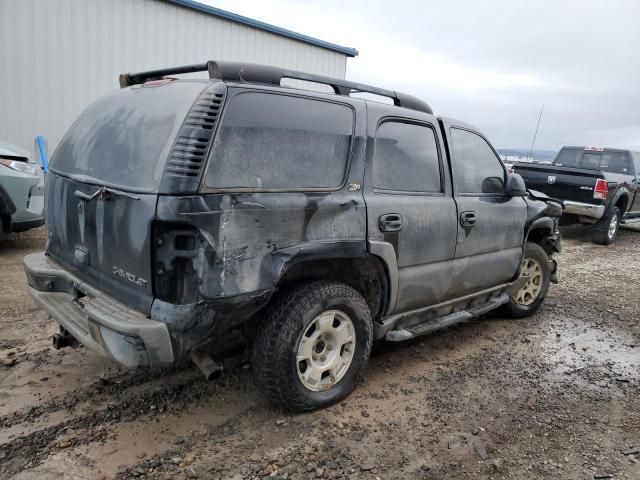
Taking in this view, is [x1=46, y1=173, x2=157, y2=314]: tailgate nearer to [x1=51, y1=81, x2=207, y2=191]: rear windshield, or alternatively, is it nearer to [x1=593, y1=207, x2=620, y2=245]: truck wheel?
[x1=51, y1=81, x2=207, y2=191]: rear windshield

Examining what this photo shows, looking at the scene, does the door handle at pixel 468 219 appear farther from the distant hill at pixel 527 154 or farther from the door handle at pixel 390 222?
the distant hill at pixel 527 154

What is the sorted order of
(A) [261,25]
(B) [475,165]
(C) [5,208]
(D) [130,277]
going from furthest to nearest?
(A) [261,25] → (C) [5,208] → (B) [475,165] → (D) [130,277]

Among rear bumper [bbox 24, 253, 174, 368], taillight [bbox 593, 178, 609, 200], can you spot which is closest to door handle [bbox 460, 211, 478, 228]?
rear bumper [bbox 24, 253, 174, 368]

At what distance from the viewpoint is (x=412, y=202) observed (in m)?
3.38

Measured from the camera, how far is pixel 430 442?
286 cm

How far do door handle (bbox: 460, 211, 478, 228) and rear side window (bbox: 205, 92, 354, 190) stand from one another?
1.20 meters

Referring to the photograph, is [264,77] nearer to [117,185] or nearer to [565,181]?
[117,185]

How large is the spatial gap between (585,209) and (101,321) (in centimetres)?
911

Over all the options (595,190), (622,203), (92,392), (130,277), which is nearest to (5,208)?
(92,392)

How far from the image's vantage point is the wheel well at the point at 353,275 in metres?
2.93

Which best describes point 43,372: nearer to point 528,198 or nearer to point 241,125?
point 241,125

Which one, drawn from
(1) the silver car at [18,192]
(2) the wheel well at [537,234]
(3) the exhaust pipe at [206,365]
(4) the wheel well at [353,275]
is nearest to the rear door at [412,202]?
(4) the wheel well at [353,275]

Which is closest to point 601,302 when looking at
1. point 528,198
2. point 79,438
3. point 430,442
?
point 528,198

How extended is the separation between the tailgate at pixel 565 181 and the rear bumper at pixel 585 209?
11 centimetres
